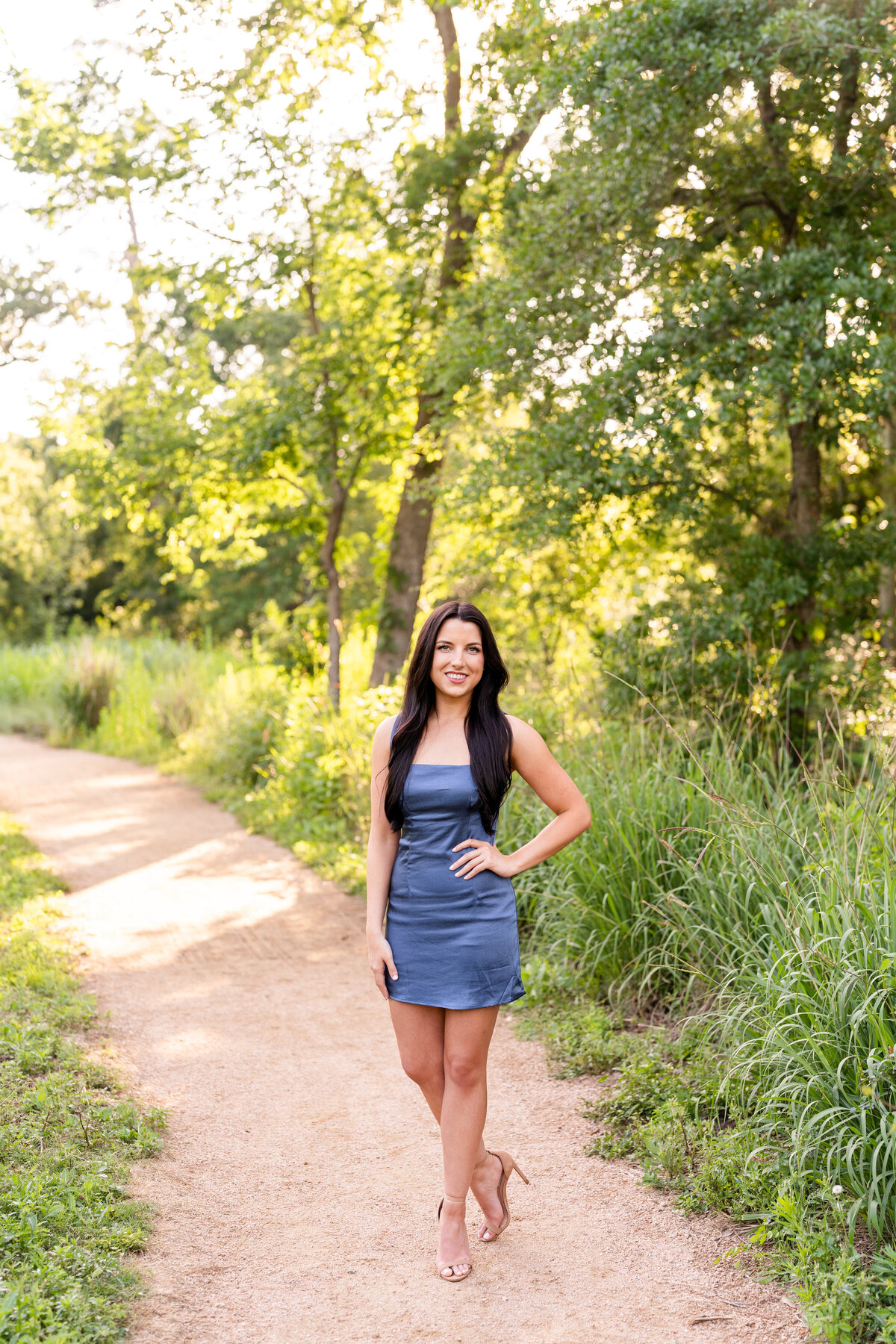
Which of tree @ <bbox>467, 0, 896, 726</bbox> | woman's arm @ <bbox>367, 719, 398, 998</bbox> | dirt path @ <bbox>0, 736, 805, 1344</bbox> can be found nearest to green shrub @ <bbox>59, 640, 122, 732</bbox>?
dirt path @ <bbox>0, 736, 805, 1344</bbox>

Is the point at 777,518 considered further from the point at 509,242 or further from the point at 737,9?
the point at 737,9

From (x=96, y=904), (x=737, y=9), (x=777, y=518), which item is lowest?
(x=96, y=904)

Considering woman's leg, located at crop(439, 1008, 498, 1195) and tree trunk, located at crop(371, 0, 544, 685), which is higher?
tree trunk, located at crop(371, 0, 544, 685)

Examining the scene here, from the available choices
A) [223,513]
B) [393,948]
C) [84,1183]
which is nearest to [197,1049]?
[84,1183]

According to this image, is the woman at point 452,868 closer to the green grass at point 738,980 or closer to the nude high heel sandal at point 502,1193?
the nude high heel sandal at point 502,1193

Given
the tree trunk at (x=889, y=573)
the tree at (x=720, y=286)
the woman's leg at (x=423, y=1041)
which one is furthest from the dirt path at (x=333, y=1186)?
the tree trunk at (x=889, y=573)

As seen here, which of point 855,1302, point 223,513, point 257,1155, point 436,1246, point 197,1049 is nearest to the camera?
point 855,1302

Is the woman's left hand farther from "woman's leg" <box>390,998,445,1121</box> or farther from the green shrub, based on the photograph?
the green shrub

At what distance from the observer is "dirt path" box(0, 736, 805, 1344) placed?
10.5ft

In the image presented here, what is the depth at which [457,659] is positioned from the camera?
339 cm

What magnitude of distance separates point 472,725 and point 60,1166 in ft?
7.06

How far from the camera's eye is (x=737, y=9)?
22.4ft

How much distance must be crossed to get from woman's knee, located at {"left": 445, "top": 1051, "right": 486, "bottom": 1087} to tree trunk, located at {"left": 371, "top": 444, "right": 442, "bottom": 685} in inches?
371

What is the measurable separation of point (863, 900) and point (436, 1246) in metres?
1.91
